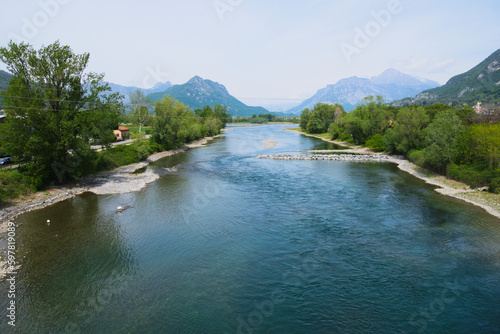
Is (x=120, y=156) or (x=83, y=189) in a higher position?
(x=120, y=156)

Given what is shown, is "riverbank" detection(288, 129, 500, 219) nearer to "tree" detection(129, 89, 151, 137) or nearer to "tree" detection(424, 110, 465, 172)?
"tree" detection(424, 110, 465, 172)

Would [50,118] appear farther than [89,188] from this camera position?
No

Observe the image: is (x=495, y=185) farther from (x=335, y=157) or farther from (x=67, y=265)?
(x=67, y=265)

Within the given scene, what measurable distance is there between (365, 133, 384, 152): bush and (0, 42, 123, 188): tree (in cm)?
5687

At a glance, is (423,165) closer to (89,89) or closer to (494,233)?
(494,233)

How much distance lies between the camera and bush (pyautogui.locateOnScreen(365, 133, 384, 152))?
6431cm

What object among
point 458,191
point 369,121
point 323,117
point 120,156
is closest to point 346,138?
point 369,121

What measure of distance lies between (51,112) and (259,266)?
2988 centimetres

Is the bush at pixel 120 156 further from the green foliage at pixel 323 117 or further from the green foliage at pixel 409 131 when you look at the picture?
the green foliage at pixel 323 117

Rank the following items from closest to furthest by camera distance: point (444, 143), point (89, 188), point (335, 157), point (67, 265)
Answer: point (67, 265) → point (89, 188) → point (444, 143) → point (335, 157)

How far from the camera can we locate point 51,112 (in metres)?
30.8

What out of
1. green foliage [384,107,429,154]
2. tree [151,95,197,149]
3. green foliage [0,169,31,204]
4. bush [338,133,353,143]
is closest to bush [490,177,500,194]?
green foliage [384,107,429,154]

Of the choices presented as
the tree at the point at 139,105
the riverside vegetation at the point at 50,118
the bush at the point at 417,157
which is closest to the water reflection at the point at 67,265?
the riverside vegetation at the point at 50,118

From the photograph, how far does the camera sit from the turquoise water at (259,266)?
1230 centimetres
